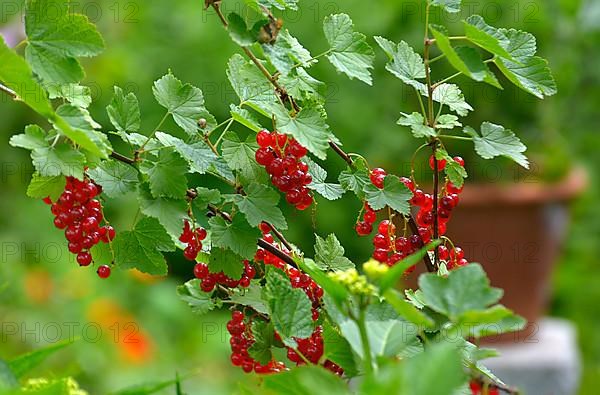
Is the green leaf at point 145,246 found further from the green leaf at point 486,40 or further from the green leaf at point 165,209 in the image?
the green leaf at point 486,40

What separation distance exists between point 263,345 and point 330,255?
0.09 meters

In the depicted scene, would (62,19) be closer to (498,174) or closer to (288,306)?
(288,306)

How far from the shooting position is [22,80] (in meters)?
0.66

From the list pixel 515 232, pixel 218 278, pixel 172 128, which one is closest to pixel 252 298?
pixel 218 278

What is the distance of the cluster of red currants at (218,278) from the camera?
0.79 meters

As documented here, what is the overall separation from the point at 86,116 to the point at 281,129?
133mm

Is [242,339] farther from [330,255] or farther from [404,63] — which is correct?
[404,63]

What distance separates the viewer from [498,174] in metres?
2.71

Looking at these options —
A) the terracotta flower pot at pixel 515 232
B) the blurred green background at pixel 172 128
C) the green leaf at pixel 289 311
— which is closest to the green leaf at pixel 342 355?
the green leaf at pixel 289 311

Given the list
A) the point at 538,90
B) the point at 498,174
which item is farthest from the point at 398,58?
the point at 498,174

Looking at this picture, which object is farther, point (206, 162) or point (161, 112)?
point (161, 112)

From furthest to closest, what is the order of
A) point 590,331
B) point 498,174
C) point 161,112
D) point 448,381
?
point 590,331, point 161,112, point 498,174, point 448,381

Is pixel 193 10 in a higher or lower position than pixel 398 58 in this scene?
higher

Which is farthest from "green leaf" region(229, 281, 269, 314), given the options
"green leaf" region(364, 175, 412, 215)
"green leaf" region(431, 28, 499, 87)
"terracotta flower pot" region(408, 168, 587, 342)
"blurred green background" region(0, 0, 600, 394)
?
"terracotta flower pot" region(408, 168, 587, 342)
